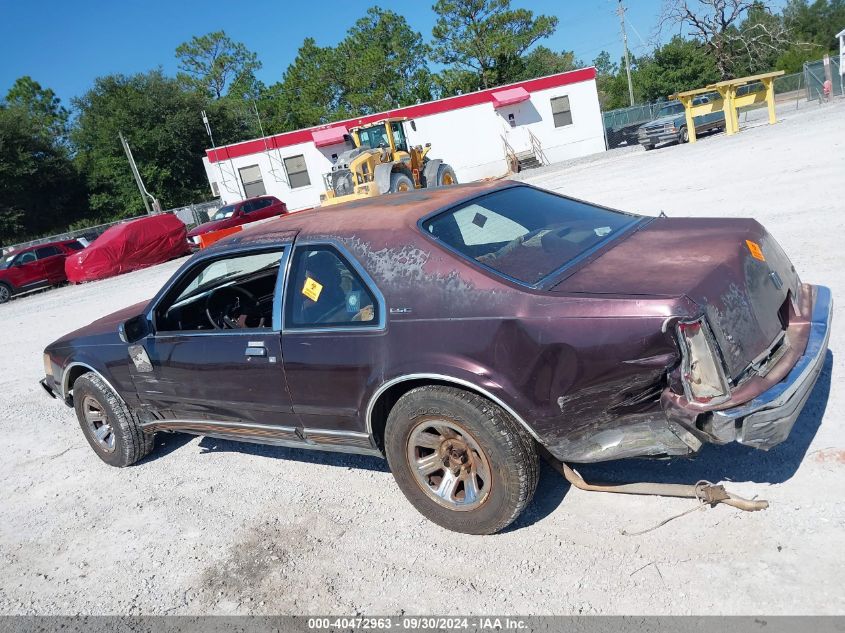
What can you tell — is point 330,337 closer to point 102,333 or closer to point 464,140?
point 102,333

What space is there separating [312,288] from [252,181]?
1313 inches

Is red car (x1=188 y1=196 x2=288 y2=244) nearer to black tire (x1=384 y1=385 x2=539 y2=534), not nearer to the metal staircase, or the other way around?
the metal staircase

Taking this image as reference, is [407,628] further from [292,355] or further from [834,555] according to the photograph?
[834,555]

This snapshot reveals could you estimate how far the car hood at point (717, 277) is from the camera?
9.11 feet

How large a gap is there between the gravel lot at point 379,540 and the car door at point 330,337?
658mm

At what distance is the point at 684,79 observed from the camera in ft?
182

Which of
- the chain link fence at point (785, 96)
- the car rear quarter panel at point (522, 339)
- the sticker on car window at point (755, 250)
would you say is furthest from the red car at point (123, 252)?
the chain link fence at point (785, 96)

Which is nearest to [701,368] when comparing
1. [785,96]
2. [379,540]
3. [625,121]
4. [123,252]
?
[379,540]

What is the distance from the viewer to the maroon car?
2699 millimetres

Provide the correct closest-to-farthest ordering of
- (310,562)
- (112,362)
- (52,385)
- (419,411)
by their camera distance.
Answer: (419,411)
(310,562)
(112,362)
(52,385)

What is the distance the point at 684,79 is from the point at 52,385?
59.9 meters

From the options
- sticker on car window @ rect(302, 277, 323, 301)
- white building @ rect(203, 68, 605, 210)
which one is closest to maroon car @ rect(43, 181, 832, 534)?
sticker on car window @ rect(302, 277, 323, 301)

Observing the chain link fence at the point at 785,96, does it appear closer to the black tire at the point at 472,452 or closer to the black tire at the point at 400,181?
the black tire at the point at 400,181

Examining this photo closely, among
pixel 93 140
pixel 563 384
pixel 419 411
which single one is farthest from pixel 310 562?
pixel 93 140
